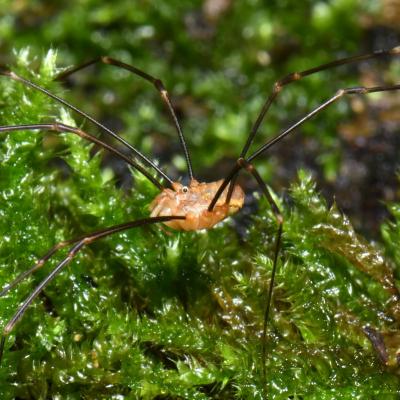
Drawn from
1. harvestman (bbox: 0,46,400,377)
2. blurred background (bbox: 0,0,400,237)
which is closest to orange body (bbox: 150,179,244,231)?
harvestman (bbox: 0,46,400,377)

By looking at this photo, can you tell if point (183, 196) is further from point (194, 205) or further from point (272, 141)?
point (272, 141)

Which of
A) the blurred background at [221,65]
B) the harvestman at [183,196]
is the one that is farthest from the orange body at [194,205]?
the blurred background at [221,65]

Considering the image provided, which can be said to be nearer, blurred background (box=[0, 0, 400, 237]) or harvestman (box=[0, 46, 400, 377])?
harvestman (box=[0, 46, 400, 377])

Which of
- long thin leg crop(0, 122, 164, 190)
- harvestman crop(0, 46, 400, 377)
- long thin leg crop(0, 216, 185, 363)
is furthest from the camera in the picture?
long thin leg crop(0, 122, 164, 190)

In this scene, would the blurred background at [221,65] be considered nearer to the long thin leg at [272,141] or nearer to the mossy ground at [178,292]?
the mossy ground at [178,292]

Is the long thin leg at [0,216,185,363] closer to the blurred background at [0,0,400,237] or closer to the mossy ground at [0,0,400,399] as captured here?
the mossy ground at [0,0,400,399]

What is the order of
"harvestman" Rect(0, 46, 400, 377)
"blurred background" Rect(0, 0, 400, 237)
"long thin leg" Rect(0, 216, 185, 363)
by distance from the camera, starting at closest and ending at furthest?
1. "long thin leg" Rect(0, 216, 185, 363)
2. "harvestman" Rect(0, 46, 400, 377)
3. "blurred background" Rect(0, 0, 400, 237)

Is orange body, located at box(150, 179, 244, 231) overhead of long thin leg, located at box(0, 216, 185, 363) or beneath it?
overhead

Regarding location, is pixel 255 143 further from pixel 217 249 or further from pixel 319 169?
pixel 217 249
